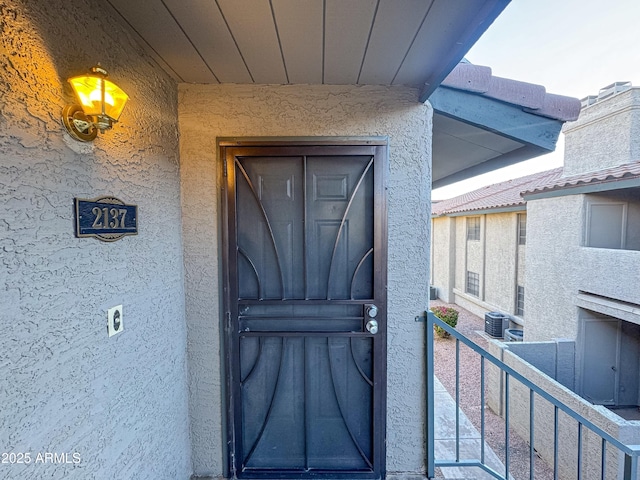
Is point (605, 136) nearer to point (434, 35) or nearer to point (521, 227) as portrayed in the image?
point (521, 227)

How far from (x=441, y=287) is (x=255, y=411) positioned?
14.8m

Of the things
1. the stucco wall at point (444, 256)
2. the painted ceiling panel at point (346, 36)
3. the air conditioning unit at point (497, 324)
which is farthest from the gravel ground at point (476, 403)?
the stucco wall at point (444, 256)

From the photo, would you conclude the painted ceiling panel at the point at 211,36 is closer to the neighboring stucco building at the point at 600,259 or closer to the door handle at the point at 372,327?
the door handle at the point at 372,327

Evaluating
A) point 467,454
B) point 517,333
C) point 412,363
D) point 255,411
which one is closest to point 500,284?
point 517,333

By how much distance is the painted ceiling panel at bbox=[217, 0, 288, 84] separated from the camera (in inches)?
55.2

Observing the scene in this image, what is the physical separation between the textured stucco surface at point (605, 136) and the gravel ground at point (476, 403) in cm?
602

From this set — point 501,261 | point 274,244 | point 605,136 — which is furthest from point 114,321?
point 501,261

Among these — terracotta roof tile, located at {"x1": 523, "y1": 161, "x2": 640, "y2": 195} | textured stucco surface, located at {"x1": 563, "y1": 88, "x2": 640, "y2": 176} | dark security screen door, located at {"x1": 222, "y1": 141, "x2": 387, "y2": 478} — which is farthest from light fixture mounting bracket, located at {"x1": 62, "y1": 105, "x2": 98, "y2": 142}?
textured stucco surface, located at {"x1": 563, "y1": 88, "x2": 640, "y2": 176}

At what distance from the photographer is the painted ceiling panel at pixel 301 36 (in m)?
1.41

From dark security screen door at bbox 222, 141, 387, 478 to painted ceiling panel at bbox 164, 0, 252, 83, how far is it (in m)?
0.52

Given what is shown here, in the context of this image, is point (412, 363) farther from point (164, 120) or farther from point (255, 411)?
point (164, 120)

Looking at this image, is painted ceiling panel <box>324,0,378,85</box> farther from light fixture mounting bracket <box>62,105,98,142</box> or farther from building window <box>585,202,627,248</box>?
building window <box>585,202,627,248</box>

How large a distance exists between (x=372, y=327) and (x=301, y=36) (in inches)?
78.6

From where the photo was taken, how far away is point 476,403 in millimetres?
6246
